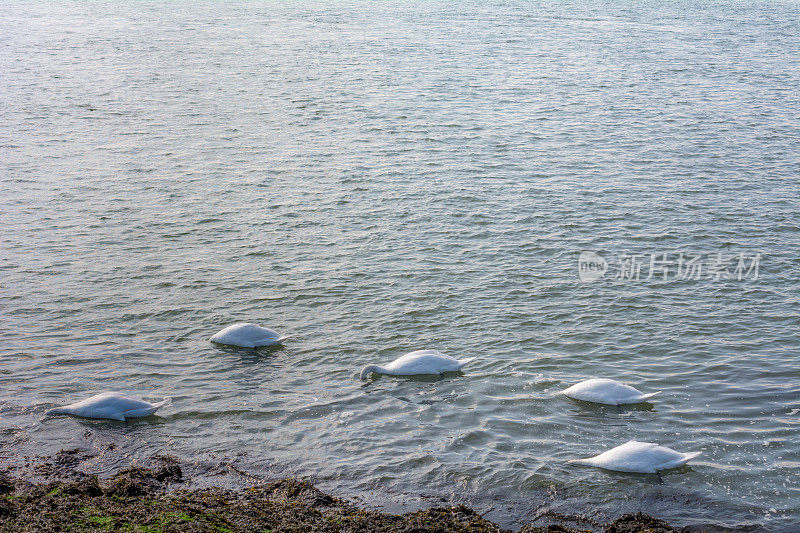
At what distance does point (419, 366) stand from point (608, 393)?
107 inches

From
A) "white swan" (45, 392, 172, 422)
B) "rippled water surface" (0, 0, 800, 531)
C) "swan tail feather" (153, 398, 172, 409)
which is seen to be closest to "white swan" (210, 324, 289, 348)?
"rippled water surface" (0, 0, 800, 531)

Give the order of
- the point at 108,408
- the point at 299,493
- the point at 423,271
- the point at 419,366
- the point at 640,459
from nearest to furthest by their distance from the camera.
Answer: the point at 299,493
the point at 640,459
the point at 108,408
the point at 419,366
the point at 423,271

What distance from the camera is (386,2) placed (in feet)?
212

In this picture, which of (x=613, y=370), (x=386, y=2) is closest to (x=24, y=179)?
(x=613, y=370)

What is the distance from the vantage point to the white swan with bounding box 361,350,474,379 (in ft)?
36.2

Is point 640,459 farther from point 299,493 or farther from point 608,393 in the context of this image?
point 299,493

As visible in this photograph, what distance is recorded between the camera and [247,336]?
12016mm

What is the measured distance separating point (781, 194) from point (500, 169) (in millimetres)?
7066

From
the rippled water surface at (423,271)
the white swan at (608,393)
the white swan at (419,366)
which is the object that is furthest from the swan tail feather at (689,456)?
the white swan at (419,366)

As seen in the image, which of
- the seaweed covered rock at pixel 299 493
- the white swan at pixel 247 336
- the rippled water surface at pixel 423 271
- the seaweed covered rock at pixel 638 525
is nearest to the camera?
the seaweed covered rock at pixel 638 525

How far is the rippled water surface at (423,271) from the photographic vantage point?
30.6 ft

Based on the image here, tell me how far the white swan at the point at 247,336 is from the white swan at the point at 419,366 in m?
1.94

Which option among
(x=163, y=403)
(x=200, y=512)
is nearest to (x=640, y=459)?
(x=200, y=512)

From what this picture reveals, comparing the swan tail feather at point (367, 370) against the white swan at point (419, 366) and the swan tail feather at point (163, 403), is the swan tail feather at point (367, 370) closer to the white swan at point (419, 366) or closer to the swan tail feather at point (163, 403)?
the white swan at point (419, 366)
